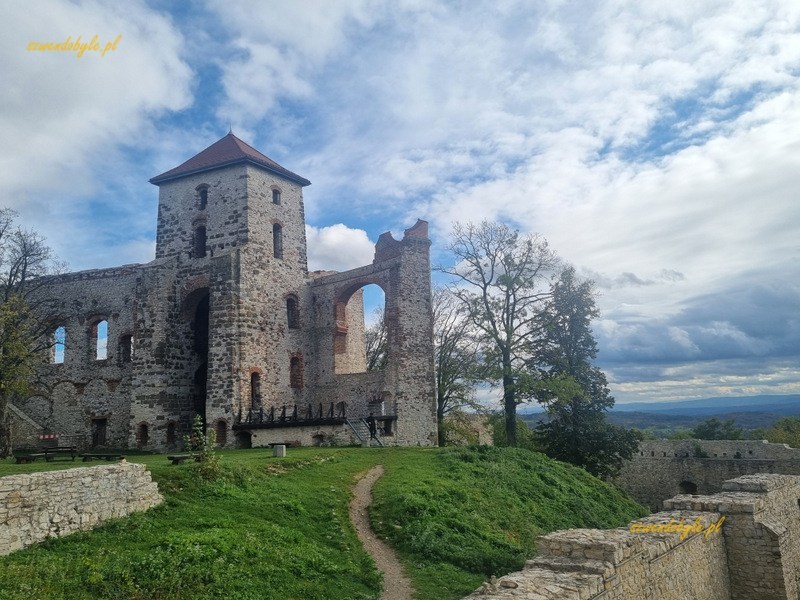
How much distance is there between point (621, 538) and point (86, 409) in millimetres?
27673

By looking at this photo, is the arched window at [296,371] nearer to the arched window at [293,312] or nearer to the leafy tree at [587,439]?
the arched window at [293,312]

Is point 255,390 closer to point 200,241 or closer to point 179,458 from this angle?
point 200,241

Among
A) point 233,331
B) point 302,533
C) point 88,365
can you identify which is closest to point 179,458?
point 302,533

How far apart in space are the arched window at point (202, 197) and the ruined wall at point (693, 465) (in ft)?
96.2

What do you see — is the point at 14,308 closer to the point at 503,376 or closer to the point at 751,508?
the point at 503,376

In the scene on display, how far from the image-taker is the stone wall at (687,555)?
8.66 m

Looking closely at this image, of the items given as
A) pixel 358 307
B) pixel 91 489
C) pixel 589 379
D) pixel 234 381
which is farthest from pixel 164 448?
pixel 589 379

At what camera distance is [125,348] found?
30359 mm

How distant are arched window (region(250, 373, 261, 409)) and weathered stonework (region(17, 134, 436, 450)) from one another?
46 mm

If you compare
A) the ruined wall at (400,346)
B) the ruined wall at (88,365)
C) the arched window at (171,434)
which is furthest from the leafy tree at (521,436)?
the ruined wall at (88,365)

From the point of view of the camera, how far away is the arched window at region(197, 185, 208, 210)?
31312 millimetres

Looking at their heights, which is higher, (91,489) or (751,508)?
(91,489)

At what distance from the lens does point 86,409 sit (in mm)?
30188

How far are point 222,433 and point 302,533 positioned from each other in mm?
15189
